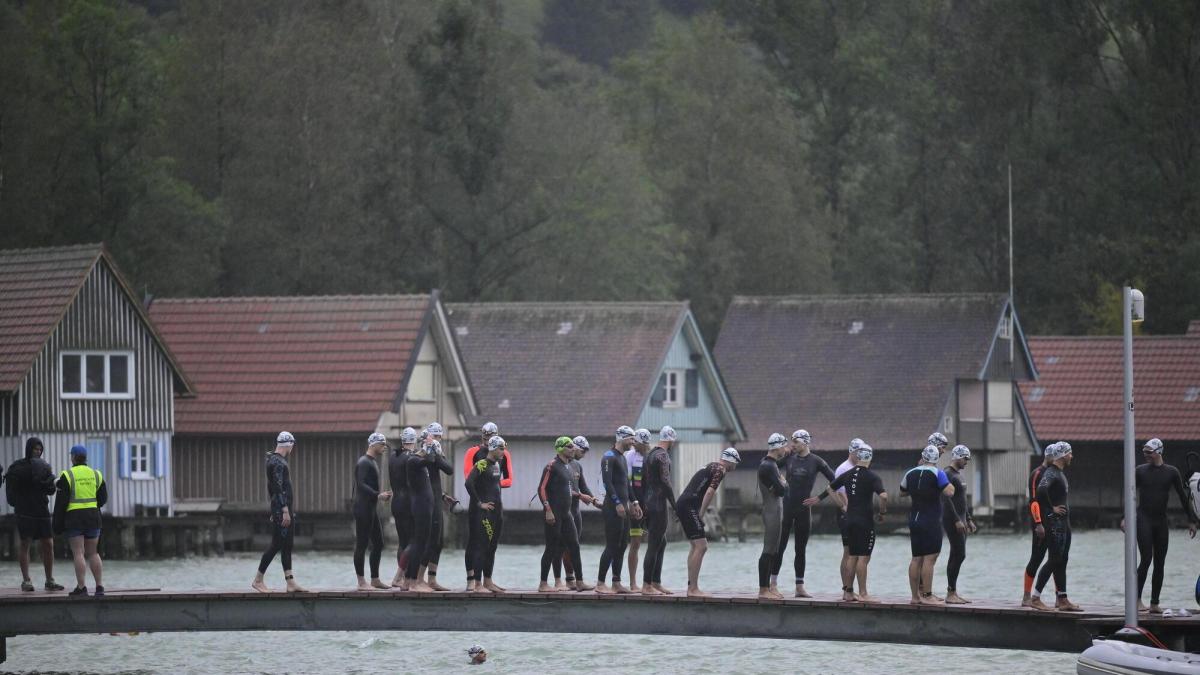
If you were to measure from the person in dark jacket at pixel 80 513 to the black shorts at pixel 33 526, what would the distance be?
0.59 m

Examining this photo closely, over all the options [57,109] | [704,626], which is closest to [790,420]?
[57,109]

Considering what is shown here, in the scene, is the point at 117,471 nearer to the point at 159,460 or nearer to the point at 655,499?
the point at 159,460

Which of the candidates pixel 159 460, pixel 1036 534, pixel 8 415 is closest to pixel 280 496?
pixel 1036 534

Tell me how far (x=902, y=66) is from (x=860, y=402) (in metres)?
28.5

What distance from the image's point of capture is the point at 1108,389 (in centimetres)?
7231

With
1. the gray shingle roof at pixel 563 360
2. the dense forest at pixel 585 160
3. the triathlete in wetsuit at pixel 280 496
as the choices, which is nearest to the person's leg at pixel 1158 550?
the triathlete in wetsuit at pixel 280 496

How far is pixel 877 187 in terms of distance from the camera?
9075 centimetres

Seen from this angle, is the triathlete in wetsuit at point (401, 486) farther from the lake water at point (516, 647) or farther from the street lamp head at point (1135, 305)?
the street lamp head at point (1135, 305)

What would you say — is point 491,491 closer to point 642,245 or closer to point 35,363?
point 35,363

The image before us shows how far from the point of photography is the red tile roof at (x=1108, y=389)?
7050cm

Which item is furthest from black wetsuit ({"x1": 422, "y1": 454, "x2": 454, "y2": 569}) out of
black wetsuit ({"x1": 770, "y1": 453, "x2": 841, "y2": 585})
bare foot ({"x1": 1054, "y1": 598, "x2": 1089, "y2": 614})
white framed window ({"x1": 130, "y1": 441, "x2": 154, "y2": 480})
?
white framed window ({"x1": 130, "y1": 441, "x2": 154, "y2": 480})

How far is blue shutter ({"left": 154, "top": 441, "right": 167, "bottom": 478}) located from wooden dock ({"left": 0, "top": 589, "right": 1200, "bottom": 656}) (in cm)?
2473

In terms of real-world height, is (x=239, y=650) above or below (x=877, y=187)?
below

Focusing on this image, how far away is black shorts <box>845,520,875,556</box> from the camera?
28672 millimetres
